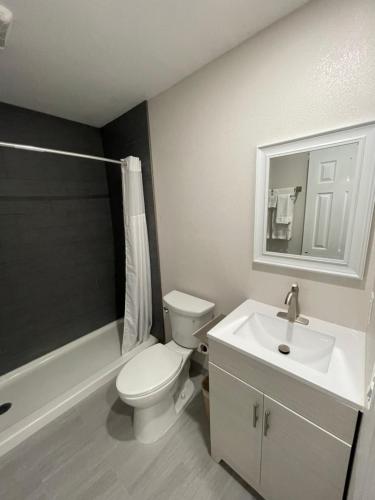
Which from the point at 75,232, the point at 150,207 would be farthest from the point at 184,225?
the point at 75,232

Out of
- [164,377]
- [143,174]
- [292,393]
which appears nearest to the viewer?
[292,393]

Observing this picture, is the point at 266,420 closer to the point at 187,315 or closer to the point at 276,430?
the point at 276,430

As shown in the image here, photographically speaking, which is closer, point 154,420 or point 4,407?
point 154,420

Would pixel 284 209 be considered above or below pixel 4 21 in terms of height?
below

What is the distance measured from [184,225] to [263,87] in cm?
94

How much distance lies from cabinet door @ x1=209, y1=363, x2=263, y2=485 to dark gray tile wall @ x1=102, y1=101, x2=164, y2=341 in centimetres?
101

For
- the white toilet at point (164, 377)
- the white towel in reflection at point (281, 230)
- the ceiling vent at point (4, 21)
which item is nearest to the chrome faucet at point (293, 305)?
the white towel in reflection at point (281, 230)

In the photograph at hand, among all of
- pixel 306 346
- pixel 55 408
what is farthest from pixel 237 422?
pixel 55 408

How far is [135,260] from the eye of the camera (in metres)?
1.77

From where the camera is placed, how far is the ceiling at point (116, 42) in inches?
34.0

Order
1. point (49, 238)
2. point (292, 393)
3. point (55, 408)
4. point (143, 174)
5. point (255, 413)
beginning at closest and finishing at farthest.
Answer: point (292, 393), point (255, 413), point (55, 408), point (143, 174), point (49, 238)

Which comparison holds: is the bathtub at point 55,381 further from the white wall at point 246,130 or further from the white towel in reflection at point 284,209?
the white towel in reflection at point 284,209

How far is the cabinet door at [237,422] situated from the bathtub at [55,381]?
102cm

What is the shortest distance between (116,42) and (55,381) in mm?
2431
